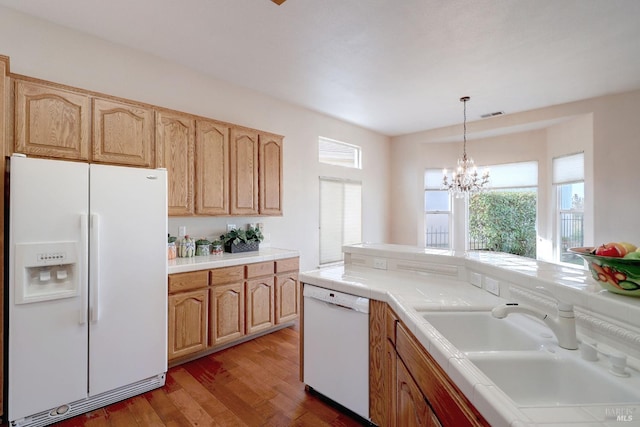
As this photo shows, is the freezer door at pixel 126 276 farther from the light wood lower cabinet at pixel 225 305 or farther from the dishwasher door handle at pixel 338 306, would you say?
the dishwasher door handle at pixel 338 306

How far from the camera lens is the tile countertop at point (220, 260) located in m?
2.65

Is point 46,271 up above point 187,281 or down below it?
above

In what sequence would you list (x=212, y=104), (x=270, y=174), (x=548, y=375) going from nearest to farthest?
(x=548, y=375), (x=212, y=104), (x=270, y=174)

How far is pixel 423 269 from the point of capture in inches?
86.5

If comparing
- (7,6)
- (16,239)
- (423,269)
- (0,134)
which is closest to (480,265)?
(423,269)

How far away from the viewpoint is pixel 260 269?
3207mm

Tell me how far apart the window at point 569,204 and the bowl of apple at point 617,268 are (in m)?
4.15

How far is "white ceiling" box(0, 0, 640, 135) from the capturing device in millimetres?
2268

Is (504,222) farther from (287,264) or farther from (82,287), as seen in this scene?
(82,287)

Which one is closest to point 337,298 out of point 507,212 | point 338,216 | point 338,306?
point 338,306

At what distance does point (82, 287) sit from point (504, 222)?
19.7 ft

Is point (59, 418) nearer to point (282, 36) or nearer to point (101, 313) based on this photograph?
point (101, 313)

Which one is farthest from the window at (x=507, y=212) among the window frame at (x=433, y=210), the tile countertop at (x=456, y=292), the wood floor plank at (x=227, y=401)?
the wood floor plank at (x=227, y=401)

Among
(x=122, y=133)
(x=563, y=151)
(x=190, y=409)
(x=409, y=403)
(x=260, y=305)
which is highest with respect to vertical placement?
(x=563, y=151)
